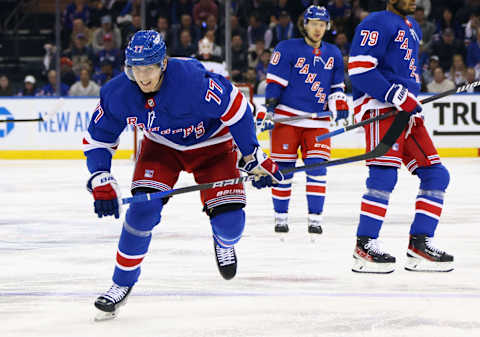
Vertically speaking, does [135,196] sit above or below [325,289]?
above

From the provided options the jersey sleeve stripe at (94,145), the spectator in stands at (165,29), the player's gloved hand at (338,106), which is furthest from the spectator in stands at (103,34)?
the jersey sleeve stripe at (94,145)

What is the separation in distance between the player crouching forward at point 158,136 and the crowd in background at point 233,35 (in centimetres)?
809

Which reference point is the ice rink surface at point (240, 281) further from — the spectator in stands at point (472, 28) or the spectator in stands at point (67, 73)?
the spectator in stands at point (472, 28)

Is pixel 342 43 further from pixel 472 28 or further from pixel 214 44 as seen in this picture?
pixel 472 28

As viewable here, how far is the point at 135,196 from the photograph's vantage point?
3.22m

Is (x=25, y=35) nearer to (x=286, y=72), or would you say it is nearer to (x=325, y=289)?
(x=286, y=72)

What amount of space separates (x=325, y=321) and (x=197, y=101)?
0.88m

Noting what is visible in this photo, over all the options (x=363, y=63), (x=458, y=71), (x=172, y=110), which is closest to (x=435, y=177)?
(x=363, y=63)

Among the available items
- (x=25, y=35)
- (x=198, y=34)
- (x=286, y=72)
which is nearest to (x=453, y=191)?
(x=286, y=72)

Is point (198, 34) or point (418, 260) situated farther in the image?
point (198, 34)

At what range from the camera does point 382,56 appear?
13.3 feet

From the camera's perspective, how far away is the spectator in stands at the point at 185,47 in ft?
40.0

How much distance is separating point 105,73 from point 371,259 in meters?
8.90

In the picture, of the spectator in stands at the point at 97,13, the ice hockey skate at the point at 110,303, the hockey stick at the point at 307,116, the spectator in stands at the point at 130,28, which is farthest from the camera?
the spectator in stands at the point at 97,13
